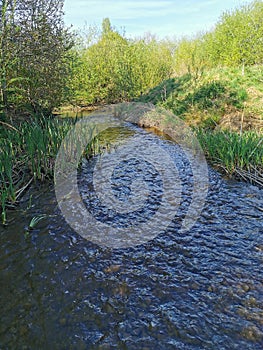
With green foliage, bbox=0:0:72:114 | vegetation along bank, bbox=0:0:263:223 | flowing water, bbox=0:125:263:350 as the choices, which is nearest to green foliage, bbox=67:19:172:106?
vegetation along bank, bbox=0:0:263:223

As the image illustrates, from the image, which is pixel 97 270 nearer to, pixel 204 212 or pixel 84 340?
→ pixel 84 340

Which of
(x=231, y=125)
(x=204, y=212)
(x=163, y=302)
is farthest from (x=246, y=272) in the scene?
(x=231, y=125)

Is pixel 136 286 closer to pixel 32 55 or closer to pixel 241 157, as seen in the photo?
pixel 241 157

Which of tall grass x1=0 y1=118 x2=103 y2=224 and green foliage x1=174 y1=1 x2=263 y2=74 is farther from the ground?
green foliage x1=174 y1=1 x2=263 y2=74

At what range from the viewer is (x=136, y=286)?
2.98 metres

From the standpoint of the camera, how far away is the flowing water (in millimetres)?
2375

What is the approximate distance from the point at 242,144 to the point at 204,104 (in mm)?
5641

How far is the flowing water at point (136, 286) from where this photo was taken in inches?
93.5

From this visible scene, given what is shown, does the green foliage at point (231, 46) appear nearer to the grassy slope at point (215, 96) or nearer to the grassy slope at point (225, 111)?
the grassy slope at point (215, 96)

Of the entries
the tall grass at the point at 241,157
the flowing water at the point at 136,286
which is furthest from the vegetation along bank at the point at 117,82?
the flowing water at the point at 136,286

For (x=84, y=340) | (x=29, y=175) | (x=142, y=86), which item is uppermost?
(x=142, y=86)

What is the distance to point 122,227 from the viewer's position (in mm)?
4164

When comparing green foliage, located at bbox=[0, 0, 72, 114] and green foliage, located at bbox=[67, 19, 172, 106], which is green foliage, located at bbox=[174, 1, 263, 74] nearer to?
green foliage, located at bbox=[67, 19, 172, 106]

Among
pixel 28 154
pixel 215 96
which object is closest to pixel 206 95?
pixel 215 96
